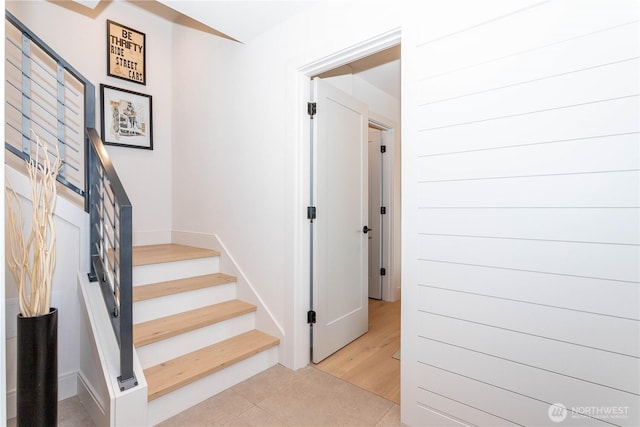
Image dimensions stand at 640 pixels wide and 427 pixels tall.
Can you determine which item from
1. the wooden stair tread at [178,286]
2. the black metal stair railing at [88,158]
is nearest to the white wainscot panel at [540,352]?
the black metal stair railing at [88,158]

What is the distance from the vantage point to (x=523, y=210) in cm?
139

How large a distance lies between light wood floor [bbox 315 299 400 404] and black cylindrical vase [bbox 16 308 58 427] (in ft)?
5.07

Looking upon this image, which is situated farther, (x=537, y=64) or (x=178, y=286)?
(x=178, y=286)

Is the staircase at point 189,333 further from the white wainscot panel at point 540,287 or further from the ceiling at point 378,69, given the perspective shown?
the ceiling at point 378,69

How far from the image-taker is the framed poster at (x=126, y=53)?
311cm

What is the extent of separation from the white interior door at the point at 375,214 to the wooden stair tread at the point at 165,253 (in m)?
2.02

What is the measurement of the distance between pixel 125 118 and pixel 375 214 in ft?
9.60

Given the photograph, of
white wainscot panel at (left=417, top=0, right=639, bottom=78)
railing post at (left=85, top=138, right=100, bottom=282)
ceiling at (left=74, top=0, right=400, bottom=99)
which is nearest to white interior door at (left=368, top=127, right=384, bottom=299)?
ceiling at (left=74, top=0, right=400, bottom=99)

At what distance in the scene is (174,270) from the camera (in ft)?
8.49

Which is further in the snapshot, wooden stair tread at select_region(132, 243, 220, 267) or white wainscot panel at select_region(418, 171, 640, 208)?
wooden stair tread at select_region(132, 243, 220, 267)

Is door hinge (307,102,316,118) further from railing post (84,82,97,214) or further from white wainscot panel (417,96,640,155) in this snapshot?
railing post (84,82,97,214)

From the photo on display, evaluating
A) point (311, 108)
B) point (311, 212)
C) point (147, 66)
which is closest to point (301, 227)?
point (311, 212)

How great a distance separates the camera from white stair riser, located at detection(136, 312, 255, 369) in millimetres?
1970

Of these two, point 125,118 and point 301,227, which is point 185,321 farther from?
point 125,118
